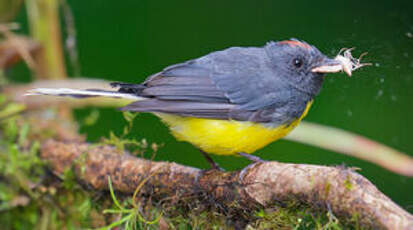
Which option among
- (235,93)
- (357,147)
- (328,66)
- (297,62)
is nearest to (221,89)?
(235,93)

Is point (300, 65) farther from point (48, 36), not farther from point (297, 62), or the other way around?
point (48, 36)

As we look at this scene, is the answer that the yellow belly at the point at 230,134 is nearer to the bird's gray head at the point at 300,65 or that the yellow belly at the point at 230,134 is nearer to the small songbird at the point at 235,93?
the small songbird at the point at 235,93

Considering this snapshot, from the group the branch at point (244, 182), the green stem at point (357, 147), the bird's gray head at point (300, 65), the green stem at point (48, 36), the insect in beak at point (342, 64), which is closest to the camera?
the branch at point (244, 182)

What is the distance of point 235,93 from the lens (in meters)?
2.74

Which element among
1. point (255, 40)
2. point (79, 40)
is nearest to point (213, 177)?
point (255, 40)

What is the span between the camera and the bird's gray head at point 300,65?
2713 millimetres

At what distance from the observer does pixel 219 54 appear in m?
2.87

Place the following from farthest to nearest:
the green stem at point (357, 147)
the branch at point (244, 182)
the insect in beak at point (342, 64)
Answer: the green stem at point (357, 147), the insect in beak at point (342, 64), the branch at point (244, 182)

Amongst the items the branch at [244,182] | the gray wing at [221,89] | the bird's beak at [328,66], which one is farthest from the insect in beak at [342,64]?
the branch at [244,182]

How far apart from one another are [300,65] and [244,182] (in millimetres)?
914

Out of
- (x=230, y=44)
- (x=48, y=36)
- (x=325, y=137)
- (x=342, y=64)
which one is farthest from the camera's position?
(x=230, y=44)

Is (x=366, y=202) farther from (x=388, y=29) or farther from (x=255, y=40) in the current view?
(x=255, y=40)

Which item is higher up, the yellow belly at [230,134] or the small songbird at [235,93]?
the small songbird at [235,93]

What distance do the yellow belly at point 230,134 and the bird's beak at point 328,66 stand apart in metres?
0.31
